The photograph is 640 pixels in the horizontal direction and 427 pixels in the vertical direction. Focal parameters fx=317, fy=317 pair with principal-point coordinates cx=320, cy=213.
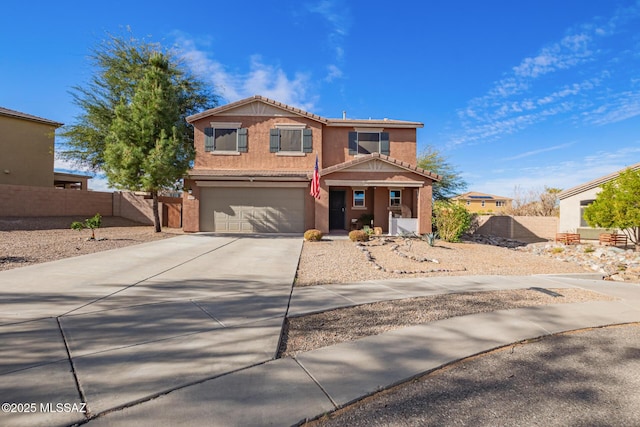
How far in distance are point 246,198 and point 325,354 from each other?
→ 49.3 ft

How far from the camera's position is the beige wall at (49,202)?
57.2 feet

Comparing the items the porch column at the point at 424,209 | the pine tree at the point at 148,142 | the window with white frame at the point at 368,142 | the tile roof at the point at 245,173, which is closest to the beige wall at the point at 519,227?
the porch column at the point at 424,209

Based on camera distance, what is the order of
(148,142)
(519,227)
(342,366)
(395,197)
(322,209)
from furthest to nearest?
(519,227) → (395,197) → (322,209) → (148,142) → (342,366)

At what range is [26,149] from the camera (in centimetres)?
2261

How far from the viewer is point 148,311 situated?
468 cm

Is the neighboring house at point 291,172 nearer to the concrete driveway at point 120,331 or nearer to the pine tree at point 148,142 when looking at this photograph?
the pine tree at point 148,142

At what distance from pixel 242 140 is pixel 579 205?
22.7m

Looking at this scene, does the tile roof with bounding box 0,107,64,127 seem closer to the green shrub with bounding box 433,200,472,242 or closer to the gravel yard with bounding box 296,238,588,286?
the gravel yard with bounding box 296,238,588,286

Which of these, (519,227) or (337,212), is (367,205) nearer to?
(337,212)

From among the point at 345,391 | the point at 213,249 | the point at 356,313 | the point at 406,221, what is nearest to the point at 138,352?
the point at 345,391

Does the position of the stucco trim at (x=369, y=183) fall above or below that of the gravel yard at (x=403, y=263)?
above

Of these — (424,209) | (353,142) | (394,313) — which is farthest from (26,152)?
(394,313)

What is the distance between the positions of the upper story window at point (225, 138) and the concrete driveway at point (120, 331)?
38.2 feet

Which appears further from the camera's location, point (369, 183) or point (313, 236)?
point (369, 183)
